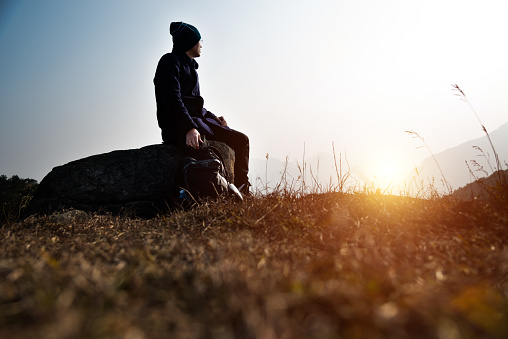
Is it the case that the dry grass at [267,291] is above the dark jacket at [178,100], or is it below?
below

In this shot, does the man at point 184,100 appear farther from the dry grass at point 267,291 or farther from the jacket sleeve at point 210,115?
the dry grass at point 267,291

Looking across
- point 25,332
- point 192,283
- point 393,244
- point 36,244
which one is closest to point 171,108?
point 36,244

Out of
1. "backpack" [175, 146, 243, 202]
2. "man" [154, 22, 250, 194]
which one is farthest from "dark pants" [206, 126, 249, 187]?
"backpack" [175, 146, 243, 202]

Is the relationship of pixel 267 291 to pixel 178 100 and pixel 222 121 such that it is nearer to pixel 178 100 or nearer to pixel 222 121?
pixel 178 100

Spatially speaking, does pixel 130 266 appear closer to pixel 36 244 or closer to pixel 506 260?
pixel 36 244

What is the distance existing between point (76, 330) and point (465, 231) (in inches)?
99.3

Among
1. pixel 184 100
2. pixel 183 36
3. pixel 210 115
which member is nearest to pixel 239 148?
pixel 210 115

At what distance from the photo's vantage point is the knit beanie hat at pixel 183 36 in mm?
4762

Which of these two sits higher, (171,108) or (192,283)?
(171,108)

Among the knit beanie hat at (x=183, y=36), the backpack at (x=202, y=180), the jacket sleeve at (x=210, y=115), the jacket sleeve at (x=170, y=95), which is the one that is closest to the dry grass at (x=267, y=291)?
the backpack at (x=202, y=180)

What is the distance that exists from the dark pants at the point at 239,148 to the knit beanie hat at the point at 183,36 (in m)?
1.32

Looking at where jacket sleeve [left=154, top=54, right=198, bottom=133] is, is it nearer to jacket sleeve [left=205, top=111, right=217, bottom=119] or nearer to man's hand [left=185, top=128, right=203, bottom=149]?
man's hand [left=185, top=128, right=203, bottom=149]

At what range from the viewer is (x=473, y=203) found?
2881mm

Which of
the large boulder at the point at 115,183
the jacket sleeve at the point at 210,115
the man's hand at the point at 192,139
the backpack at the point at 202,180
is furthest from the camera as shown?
the jacket sleeve at the point at 210,115
